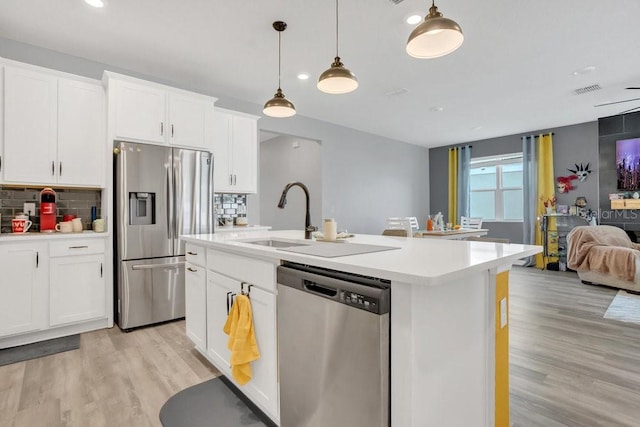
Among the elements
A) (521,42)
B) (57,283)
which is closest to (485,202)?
(521,42)

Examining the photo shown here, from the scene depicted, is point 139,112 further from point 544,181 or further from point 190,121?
point 544,181

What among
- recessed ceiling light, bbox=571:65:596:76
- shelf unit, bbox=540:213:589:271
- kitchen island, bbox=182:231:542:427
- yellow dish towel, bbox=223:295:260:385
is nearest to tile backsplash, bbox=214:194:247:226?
kitchen island, bbox=182:231:542:427

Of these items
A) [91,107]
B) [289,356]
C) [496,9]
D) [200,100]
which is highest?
[496,9]

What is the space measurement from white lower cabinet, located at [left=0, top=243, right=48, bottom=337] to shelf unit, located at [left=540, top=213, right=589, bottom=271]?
7.33 m

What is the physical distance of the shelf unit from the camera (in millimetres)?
6043

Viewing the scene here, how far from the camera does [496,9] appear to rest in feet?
8.37

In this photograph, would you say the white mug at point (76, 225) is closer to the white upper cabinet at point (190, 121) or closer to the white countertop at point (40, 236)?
the white countertop at point (40, 236)

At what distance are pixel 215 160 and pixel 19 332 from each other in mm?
2412

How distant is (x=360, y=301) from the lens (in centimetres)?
111

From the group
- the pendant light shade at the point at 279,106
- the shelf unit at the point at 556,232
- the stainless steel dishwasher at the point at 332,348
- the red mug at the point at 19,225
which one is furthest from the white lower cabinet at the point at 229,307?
the shelf unit at the point at 556,232

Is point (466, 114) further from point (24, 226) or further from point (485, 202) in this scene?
point (24, 226)

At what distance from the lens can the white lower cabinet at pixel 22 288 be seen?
2.62 metres

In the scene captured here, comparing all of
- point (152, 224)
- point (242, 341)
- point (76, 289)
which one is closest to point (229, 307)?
point (242, 341)

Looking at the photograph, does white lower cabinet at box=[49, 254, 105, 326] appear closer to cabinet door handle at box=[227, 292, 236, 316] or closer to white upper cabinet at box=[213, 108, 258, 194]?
white upper cabinet at box=[213, 108, 258, 194]
